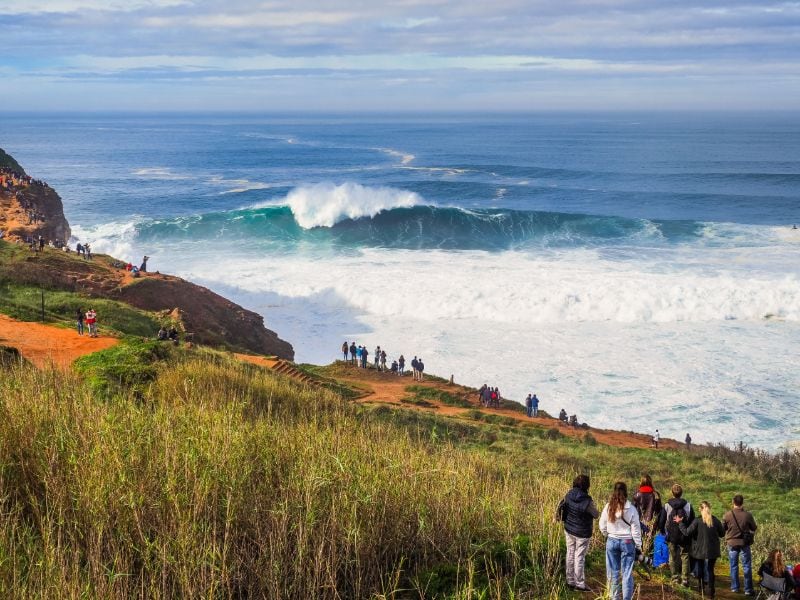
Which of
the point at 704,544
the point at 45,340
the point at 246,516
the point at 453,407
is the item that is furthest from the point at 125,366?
the point at 453,407

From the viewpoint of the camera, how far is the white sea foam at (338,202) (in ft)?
174

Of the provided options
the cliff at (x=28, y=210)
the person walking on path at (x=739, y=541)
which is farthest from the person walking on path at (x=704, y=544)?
the cliff at (x=28, y=210)

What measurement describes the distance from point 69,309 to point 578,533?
18.2 m

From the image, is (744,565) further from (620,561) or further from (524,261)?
(524,261)

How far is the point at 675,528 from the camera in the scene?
7.11m

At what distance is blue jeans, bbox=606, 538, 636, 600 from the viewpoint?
19.3 ft

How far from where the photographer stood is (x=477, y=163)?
87250mm

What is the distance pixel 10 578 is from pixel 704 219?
53.5 meters

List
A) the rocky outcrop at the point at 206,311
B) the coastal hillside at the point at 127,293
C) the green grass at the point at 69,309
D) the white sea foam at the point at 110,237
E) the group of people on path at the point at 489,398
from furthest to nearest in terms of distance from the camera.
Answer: the white sea foam at the point at 110,237
the rocky outcrop at the point at 206,311
the coastal hillside at the point at 127,293
the group of people on path at the point at 489,398
the green grass at the point at 69,309

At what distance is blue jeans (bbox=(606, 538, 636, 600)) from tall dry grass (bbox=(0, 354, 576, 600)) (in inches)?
16.5

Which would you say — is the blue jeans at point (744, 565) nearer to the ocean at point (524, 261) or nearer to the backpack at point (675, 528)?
the backpack at point (675, 528)

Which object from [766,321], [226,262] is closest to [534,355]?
[766,321]

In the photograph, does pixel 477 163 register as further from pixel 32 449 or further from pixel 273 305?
pixel 32 449

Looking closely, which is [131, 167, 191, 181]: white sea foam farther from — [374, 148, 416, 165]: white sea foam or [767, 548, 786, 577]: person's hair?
[767, 548, 786, 577]: person's hair
